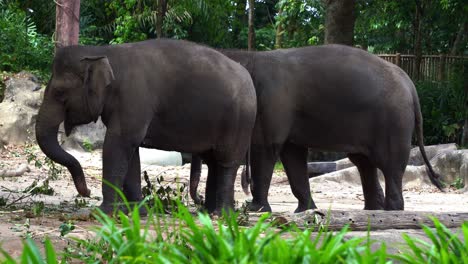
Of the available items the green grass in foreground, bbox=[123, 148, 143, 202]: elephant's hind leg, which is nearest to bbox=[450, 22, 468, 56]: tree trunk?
bbox=[123, 148, 143, 202]: elephant's hind leg

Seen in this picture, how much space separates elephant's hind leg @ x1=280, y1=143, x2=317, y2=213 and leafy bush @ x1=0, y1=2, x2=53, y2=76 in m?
9.25

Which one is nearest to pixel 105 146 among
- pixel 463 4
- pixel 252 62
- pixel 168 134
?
pixel 168 134

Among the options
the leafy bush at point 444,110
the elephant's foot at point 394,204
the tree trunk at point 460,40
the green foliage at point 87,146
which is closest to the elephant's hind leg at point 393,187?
the elephant's foot at point 394,204

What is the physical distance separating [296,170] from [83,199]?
6.85 feet

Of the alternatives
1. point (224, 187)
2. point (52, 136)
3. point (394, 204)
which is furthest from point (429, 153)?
point (52, 136)

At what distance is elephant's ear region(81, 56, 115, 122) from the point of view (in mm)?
7445

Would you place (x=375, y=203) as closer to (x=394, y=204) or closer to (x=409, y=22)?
(x=394, y=204)

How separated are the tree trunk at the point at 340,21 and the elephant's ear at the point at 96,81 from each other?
318 inches

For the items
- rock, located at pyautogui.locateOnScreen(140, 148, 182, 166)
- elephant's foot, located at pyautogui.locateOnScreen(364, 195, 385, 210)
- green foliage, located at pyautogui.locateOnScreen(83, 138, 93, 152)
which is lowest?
rock, located at pyautogui.locateOnScreen(140, 148, 182, 166)

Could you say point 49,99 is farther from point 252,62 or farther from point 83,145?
point 83,145

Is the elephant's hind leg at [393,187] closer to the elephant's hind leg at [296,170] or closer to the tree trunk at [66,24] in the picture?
the elephant's hind leg at [296,170]

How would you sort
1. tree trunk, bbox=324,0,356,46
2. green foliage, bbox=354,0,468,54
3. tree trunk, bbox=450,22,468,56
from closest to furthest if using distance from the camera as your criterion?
tree trunk, bbox=324,0,356,46 → green foliage, bbox=354,0,468,54 → tree trunk, bbox=450,22,468,56

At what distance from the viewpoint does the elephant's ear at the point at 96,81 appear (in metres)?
7.45

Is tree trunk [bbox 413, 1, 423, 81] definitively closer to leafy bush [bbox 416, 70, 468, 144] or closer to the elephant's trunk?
leafy bush [bbox 416, 70, 468, 144]
